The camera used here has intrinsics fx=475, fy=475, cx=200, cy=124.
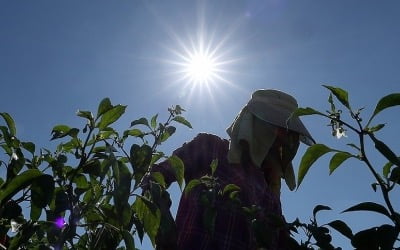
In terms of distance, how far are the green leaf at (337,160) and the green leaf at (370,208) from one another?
12cm

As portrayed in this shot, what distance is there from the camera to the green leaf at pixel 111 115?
62.3 inches

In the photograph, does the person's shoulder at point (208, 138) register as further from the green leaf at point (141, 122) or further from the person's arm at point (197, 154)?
the green leaf at point (141, 122)

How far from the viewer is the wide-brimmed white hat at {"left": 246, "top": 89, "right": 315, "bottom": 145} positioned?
256cm

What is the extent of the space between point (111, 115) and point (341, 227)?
0.81 metres

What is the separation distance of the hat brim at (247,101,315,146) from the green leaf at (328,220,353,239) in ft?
4.02

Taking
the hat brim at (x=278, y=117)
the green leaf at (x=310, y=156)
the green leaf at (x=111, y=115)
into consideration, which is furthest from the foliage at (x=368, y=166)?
the hat brim at (x=278, y=117)

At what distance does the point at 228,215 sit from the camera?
2.42 meters

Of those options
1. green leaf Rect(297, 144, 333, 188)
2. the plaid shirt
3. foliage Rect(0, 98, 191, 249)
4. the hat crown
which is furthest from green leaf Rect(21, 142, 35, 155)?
the hat crown

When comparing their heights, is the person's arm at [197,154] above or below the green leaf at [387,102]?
above

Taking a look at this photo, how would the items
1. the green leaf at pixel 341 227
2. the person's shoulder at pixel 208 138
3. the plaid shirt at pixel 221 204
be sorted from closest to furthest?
the green leaf at pixel 341 227
the plaid shirt at pixel 221 204
the person's shoulder at pixel 208 138

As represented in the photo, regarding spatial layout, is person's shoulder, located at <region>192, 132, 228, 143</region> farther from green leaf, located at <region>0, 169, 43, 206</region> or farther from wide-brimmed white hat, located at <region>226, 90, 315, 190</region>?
green leaf, located at <region>0, 169, 43, 206</region>

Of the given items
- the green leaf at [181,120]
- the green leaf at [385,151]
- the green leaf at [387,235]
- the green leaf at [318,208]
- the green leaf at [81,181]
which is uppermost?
the green leaf at [181,120]

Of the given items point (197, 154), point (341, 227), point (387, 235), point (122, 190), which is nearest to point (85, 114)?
point (122, 190)

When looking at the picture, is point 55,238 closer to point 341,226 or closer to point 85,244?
point 85,244
